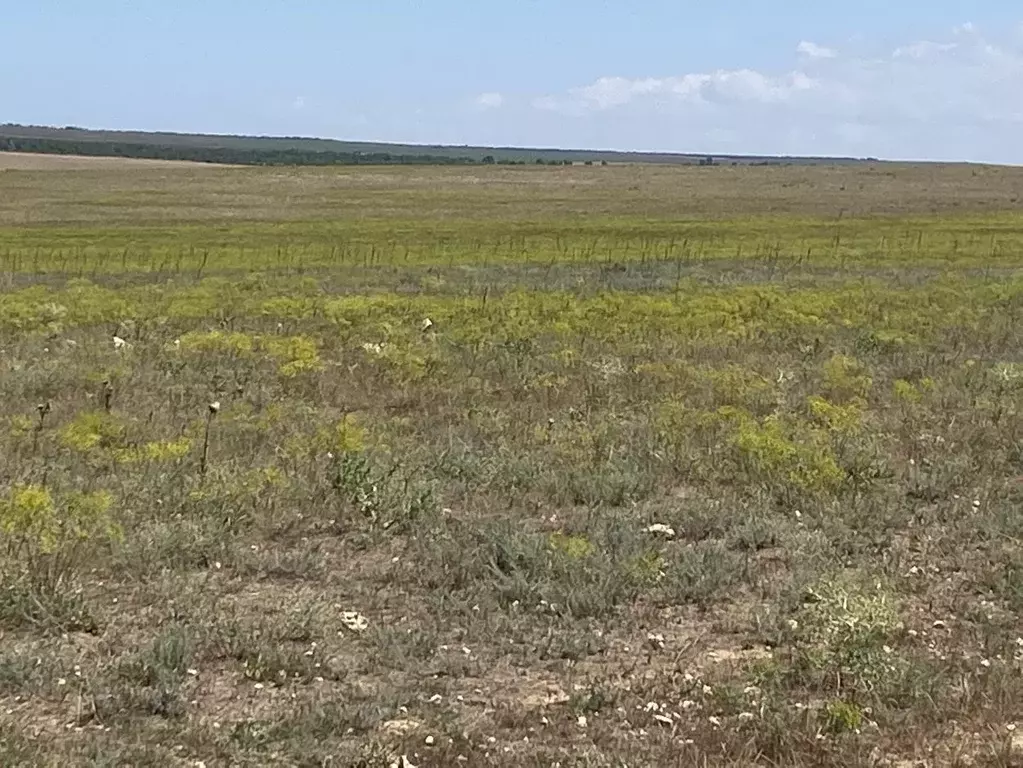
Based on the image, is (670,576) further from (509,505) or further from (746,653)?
(509,505)

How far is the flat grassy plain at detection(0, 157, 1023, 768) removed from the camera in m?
5.18

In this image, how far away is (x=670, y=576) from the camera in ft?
23.4

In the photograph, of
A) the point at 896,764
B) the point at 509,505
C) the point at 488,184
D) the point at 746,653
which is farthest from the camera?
the point at 488,184

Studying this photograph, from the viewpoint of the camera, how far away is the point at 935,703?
5301 mm

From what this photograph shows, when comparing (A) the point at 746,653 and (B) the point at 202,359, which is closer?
(A) the point at 746,653

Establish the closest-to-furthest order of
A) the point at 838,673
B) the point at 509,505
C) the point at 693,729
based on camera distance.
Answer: the point at 693,729 < the point at 838,673 < the point at 509,505

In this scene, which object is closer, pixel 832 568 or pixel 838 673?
pixel 838 673

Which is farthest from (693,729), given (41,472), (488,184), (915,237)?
(488,184)

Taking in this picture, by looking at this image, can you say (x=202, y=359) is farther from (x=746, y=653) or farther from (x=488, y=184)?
(x=488, y=184)

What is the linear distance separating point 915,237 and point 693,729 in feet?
150

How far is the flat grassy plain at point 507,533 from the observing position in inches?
204

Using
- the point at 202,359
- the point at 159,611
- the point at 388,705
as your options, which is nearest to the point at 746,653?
the point at 388,705

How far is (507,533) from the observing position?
309 inches

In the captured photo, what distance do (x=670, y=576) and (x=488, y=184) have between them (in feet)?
319
